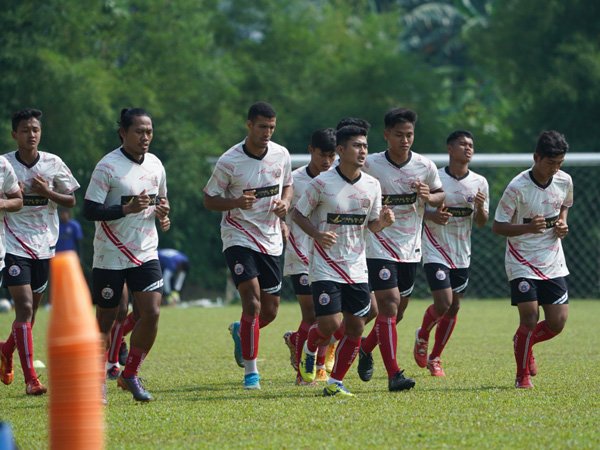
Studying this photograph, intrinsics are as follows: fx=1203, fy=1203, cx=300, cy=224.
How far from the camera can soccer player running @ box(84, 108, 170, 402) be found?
894cm

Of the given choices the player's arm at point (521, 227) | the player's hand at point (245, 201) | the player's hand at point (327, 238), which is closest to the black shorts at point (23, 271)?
the player's hand at point (245, 201)

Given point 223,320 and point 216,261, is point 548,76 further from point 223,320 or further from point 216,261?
point 223,320

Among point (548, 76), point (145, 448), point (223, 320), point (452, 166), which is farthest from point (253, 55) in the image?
point (145, 448)

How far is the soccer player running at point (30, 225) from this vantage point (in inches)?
381

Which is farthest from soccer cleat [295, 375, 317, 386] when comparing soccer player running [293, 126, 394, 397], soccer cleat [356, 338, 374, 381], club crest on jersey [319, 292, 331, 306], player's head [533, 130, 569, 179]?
player's head [533, 130, 569, 179]

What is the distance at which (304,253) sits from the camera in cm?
1123

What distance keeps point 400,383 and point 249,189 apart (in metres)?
2.04

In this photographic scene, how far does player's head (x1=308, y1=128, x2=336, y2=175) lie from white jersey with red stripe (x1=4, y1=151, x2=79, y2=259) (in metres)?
2.23

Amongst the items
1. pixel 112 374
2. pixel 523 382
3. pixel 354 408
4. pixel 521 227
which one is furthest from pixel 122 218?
pixel 523 382

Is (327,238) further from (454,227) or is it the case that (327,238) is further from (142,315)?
(454,227)

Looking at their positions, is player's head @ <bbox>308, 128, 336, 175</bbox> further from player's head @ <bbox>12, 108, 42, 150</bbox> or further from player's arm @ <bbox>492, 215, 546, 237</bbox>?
player's head @ <bbox>12, 108, 42, 150</bbox>

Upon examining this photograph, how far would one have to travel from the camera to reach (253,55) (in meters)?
38.5

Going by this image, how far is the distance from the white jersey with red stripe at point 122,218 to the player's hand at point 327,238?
1242 mm

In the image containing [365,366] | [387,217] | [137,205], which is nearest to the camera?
[137,205]
